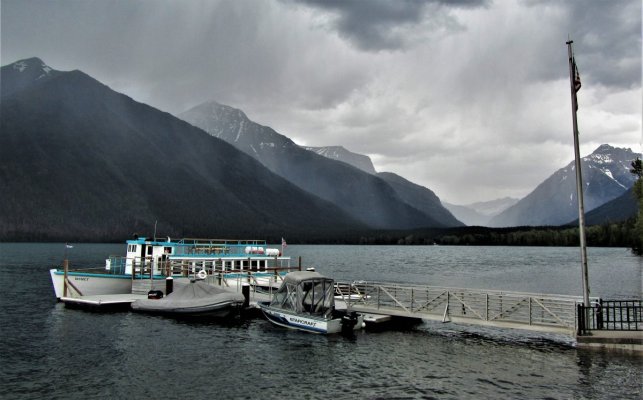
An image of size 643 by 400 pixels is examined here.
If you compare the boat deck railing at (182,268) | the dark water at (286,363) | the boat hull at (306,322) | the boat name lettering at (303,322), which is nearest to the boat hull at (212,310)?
the dark water at (286,363)

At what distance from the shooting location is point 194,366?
93.5 feet

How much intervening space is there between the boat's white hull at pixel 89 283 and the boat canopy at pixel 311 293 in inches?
1022

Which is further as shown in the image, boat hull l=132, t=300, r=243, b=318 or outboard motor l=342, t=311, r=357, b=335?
boat hull l=132, t=300, r=243, b=318

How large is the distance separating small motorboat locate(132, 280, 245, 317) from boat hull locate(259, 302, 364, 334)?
4907 mm

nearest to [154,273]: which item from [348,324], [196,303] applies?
[196,303]

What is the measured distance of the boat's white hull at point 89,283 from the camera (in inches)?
2055

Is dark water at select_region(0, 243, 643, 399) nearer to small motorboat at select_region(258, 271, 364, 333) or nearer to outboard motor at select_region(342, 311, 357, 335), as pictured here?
small motorboat at select_region(258, 271, 364, 333)

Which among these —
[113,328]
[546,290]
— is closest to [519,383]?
[113,328]

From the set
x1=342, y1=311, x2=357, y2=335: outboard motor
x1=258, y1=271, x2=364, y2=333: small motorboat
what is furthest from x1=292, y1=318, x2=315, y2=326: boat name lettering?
x1=342, y1=311, x2=357, y2=335: outboard motor

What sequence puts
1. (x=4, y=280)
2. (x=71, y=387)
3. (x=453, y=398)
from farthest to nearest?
(x=4, y=280)
(x=71, y=387)
(x=453, y=398)

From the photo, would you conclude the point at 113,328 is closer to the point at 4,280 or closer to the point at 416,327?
the point at 416,327

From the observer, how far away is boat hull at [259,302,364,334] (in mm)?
A: 35981

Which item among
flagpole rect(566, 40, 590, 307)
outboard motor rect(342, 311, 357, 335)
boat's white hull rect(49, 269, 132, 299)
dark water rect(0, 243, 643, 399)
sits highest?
flagpole rect(566, 40, 590, 307)

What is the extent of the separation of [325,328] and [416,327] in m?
8.62
